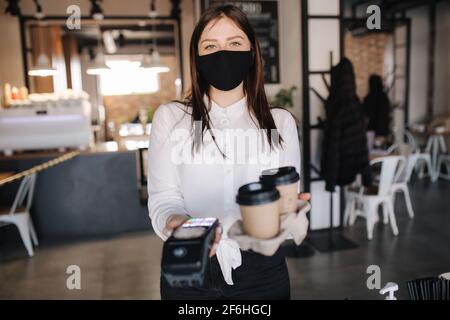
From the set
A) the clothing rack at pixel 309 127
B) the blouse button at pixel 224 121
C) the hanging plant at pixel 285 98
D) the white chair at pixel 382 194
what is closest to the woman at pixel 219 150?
the blouse button at pixel 224 121

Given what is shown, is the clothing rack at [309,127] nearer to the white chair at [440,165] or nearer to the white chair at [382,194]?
the white chair at [382,194]

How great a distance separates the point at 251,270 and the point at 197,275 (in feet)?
1.65

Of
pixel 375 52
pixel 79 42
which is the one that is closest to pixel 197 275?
pixel 375 52

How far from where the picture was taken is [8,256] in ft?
13.9

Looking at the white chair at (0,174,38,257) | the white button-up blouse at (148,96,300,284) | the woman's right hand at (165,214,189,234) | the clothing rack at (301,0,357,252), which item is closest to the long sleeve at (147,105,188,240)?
the white button-up blouse at (148,96,300,284)

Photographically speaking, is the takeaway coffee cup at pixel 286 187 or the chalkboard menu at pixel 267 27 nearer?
the takeaway coffee cup at pixel 286 187

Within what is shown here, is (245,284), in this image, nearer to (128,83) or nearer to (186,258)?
(186,258)

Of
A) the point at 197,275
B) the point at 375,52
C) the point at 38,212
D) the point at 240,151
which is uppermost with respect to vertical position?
the point at 375,52

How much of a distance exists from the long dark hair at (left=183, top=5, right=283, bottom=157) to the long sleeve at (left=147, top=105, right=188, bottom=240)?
0.08m

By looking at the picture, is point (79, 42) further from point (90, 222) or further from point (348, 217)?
point (348, 217)

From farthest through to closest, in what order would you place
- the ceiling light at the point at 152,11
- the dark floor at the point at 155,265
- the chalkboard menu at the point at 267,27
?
the ceiling light at the point at 152,11 → the chalkboard menu at the point at 267,27 → the dark floor at the point at 155,265

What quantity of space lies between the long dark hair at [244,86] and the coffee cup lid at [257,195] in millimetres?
358

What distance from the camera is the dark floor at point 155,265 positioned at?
10.9ft

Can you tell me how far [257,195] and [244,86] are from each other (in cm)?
57
